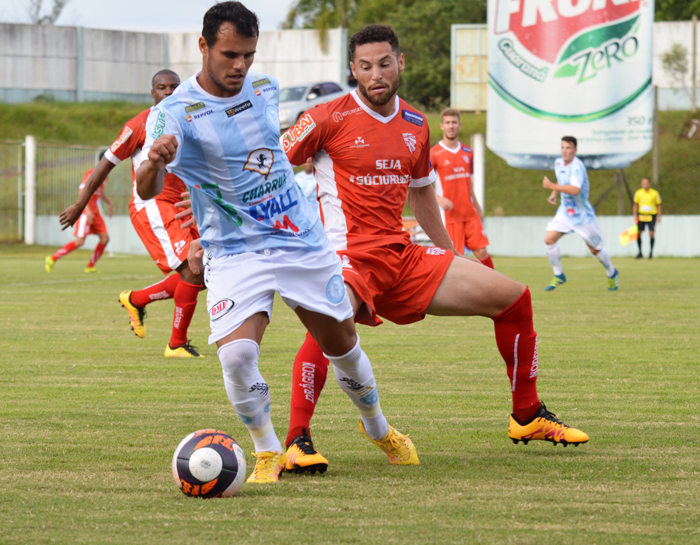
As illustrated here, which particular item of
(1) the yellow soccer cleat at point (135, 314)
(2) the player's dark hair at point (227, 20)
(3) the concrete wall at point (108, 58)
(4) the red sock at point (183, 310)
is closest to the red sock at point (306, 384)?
(2) the player's dark hair at point (227, 20)

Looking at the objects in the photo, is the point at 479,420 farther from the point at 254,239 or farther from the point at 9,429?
the point at 9,429

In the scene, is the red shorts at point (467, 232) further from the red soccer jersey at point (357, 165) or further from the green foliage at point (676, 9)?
the green foliage at point (676, 9)

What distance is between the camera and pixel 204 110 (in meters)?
3.85

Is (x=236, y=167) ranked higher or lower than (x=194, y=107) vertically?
lower

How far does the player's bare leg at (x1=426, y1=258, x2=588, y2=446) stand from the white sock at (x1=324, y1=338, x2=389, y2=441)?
550 mm

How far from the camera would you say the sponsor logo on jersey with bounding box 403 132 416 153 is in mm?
4874

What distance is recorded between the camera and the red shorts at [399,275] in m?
4.63

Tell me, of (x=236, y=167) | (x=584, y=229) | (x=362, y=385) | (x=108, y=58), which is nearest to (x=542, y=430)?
(x=362, y=385)

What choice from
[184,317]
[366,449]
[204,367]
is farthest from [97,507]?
[184,317]

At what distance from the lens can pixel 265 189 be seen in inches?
157

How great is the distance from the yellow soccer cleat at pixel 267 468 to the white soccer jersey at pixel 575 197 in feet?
38.9

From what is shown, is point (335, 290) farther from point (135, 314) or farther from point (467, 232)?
point (467, 232)

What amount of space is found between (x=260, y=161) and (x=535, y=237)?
82.2ft

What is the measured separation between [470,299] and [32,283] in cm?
1313
